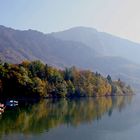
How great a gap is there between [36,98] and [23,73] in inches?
333

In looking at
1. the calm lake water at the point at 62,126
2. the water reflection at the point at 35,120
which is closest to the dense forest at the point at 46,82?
the water reflection at the point at 35,120

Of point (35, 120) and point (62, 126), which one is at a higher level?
point (35, 120)

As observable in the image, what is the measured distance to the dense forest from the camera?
103938 mm

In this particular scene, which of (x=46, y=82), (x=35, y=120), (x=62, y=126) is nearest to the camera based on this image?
(x=62, y=126)

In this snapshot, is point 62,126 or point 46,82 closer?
point 62,126

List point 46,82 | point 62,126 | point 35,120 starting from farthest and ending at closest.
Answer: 1. point 46,82
2. point 35,120
3. point 62,126

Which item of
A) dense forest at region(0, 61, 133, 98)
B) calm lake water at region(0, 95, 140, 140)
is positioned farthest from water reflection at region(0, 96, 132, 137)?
dense forest at region(0, 61, 133, 98)

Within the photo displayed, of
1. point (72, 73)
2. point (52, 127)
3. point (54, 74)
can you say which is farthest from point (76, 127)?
point (72, 73)

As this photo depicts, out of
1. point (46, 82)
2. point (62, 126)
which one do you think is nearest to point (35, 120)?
point (62, 126)

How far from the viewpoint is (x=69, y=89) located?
13062 cm

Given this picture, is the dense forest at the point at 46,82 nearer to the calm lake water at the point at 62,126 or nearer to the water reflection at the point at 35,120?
the water reflection at the point at 35,120

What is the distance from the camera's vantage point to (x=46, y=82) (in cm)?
12069

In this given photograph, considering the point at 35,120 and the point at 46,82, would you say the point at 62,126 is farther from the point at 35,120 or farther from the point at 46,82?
the point at 46,82

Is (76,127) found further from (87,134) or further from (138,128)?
(138,128)
